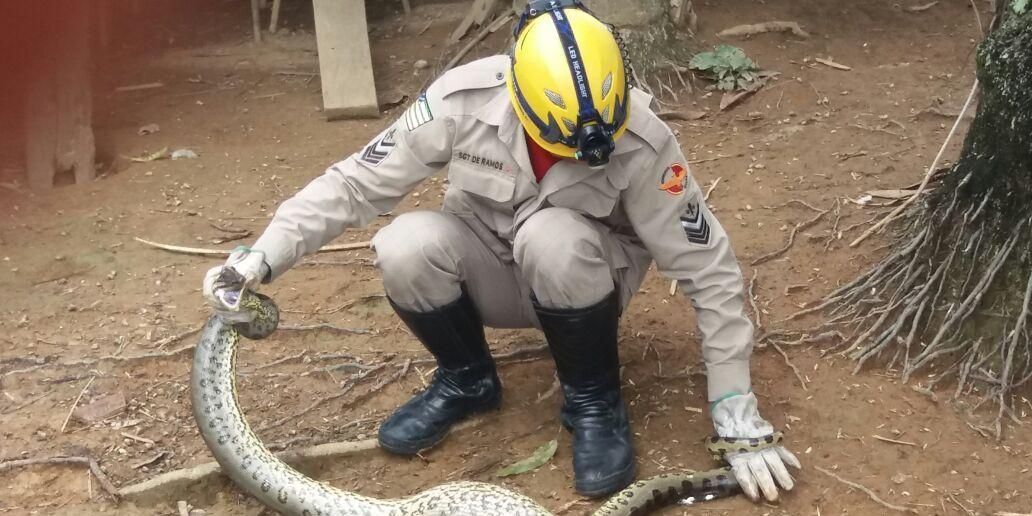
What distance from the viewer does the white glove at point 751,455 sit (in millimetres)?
2881

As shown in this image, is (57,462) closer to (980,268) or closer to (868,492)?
(868,492)

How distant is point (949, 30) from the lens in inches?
255

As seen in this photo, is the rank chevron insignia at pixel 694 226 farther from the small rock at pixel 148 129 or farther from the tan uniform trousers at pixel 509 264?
the small rock at pixel 148 129

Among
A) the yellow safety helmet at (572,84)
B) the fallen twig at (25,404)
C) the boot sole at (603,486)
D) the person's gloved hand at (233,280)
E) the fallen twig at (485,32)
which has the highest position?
the yellow safety helmet at (572,84)

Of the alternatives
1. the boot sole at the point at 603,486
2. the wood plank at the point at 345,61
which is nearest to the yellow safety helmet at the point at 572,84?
the boot sole at the point at 603,486

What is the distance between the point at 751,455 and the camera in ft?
9.56

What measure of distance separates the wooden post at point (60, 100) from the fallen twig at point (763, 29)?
3934 mm

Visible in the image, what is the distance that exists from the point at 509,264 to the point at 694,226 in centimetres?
63

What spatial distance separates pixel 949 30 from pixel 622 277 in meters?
4.41

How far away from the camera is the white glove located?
2.88 m

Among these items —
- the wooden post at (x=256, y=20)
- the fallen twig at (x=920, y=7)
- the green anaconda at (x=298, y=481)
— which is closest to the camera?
the green anaconda at (x=298, y=481)

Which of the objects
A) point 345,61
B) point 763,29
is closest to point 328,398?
point 345,61

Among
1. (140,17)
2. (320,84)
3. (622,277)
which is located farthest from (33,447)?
(140,17)

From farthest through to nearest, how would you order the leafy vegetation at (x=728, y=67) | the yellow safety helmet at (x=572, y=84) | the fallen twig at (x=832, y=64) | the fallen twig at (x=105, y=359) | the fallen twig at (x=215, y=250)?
1. the fallen twig at (x=832, y=64)
2. the leafy vegetation at (x=728, y=67)
3. the fallen twig at (x=215, y=250)
4. the fallen twig at (x=105, y=359)
5. the yellow safety helmet at (x=572, y=84)
